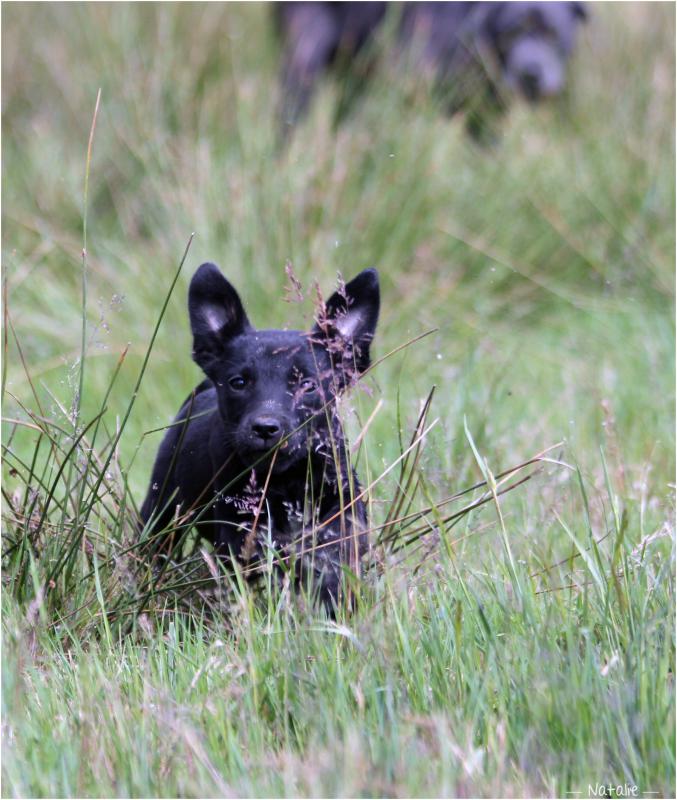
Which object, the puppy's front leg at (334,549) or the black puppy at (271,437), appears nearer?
the puppy's front leg at (334,549)

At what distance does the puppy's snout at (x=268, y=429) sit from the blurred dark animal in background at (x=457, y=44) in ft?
19.4

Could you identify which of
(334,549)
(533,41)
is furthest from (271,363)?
(533,41)

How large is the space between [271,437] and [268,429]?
0.03m

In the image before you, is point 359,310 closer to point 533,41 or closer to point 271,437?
point 271,437

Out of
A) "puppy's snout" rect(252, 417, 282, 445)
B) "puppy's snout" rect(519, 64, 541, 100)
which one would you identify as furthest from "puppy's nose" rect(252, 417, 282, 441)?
"puppy's snout" rect(519, 64, 541, 100)

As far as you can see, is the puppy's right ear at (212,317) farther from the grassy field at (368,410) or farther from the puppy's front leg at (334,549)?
the puppy's front leg at (334,549)

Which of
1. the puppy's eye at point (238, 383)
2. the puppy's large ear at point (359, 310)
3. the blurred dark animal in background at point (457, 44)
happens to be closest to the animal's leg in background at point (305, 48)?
the blurred dark animal in background at point (457, 44)

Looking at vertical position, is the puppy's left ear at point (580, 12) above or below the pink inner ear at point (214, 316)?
above

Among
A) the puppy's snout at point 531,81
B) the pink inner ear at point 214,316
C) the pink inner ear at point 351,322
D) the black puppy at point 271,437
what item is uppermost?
the puppy's snout at point 531,81

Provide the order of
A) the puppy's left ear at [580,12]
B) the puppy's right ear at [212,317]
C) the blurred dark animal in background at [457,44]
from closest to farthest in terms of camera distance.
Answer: the puppy's right ear at [212,317] < the blurred dark animal in background at [457,44] < the puppy's left ear at [580,12]

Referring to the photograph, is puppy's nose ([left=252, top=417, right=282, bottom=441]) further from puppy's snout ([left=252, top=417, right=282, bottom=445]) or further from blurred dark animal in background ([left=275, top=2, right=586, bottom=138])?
blurred dark animal in background ([left=275, top=2, right=586, bottom=138])

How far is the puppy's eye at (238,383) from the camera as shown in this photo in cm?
401

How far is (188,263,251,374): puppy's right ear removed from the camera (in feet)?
13.6

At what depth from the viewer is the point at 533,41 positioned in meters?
10.6
